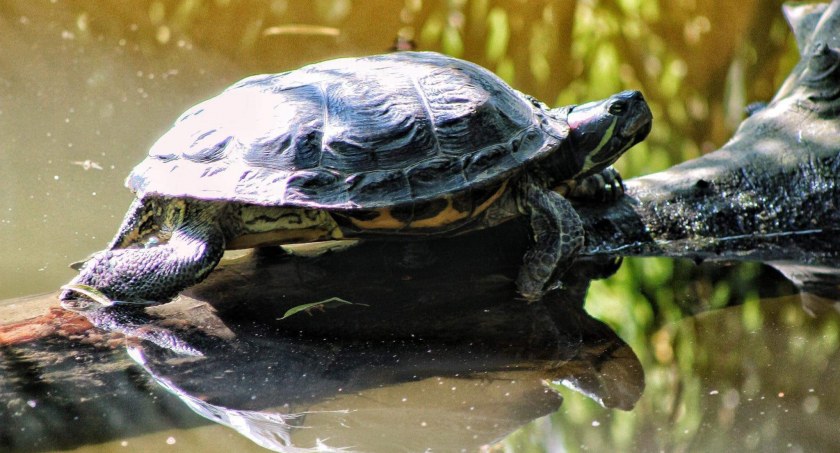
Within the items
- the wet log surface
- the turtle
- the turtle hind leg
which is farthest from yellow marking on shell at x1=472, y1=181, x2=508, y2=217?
the turtle hind leg

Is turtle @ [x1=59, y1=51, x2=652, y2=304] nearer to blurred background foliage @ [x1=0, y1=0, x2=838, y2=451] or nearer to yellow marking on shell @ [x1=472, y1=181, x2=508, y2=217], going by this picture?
yellow marking on shell @ [x1=472, y1=181, x2=508, y2=217]

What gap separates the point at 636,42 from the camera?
7.73m

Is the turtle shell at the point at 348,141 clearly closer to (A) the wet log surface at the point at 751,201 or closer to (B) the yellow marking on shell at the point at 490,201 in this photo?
(B) the yellow marking on shell at the point at 490,201

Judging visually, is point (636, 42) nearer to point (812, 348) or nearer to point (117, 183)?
point (812, 348)

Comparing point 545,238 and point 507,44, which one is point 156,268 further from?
point 507,44

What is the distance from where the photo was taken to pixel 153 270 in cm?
421

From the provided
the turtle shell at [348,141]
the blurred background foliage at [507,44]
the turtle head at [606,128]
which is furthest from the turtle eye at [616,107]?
the blurred background foliage at [507,44]

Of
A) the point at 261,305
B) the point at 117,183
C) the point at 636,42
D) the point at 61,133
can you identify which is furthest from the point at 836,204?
the point at 61,133

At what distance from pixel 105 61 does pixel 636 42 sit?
17.9ft

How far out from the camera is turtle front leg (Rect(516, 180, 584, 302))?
4648 millimetres

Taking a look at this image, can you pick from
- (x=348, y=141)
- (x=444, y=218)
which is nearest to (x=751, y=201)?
(x=444, y=218)

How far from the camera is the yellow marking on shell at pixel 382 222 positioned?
14.4ft

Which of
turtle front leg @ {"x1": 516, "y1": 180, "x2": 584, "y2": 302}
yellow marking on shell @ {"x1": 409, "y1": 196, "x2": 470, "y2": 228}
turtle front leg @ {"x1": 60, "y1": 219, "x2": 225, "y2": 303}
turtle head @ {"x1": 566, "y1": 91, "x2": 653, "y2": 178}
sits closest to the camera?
turtle front leg @ {"x1": 60, "y1": 219, "x2": 225, "y2": 303}

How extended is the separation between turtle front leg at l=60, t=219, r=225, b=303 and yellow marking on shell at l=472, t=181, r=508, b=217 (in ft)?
5.04
